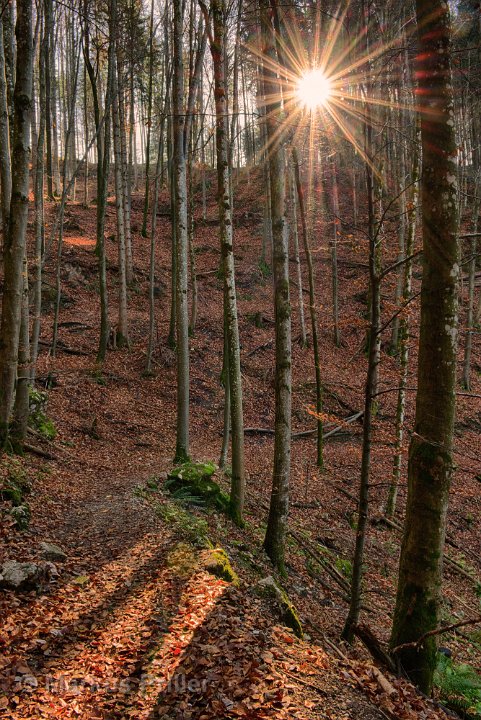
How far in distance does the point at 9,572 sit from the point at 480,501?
1244 cm

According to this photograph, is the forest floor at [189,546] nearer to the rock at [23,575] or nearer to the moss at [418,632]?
the rock at [23,575]

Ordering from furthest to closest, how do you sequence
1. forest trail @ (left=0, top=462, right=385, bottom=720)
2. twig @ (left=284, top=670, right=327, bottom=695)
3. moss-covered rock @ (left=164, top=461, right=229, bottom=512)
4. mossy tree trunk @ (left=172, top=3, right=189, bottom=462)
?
mossy tree trunk @ (left=172, top=3, right=189, bottom=462), moss-covered rock @ (left=164, top=461, right=229, bottom=512), twig @ (left=284, top=670, right=327, bottom=695), forest trail @ (left=0, top=462, right=385, bottom=720)

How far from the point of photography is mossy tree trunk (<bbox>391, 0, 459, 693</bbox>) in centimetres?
455

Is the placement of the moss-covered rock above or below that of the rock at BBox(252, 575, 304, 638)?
above

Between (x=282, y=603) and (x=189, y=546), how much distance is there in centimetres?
153

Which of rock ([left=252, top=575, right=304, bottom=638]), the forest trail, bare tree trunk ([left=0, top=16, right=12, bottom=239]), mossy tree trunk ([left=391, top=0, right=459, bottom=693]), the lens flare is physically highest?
the lens flare

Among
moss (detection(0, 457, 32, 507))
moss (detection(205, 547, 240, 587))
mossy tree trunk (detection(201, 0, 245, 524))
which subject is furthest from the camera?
mossy tree trunk (detection(201, 0, 245, 524))

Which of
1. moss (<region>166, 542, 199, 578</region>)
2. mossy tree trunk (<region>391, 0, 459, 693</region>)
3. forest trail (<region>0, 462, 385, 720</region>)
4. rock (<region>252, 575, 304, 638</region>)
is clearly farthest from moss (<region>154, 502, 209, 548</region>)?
mossy tree trunk (<region>391, 0, 459, 693</region>)

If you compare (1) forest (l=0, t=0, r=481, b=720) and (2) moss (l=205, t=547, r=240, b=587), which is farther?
(2) moss (l=205, t=547, r=240, b=587)

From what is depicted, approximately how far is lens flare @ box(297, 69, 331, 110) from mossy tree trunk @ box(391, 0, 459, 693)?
20.0 feet

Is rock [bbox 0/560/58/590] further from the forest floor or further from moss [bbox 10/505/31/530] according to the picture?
moss [bbox 10/505/31/530]

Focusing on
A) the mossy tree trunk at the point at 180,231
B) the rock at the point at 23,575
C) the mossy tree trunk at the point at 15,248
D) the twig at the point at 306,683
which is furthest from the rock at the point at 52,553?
the mossy tree trunk at the point at 180,231

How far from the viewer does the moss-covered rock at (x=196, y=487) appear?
929 centimetres

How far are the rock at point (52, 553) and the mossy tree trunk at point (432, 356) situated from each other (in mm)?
3939
